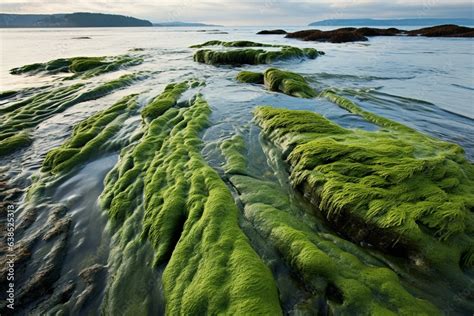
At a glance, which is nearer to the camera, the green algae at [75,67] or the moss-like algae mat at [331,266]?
the moss-like algae mat at [331,266]

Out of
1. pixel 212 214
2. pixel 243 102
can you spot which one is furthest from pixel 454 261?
pixel 243 102

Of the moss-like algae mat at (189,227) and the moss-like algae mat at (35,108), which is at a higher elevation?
the moss-like algae mat at (189,227)

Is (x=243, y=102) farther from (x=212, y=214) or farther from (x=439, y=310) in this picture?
(x=439, y=310)

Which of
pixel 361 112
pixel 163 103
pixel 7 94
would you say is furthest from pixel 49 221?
pixel 7 94

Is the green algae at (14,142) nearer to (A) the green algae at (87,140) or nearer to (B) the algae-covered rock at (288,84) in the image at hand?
(A) the green algae at (87,140)

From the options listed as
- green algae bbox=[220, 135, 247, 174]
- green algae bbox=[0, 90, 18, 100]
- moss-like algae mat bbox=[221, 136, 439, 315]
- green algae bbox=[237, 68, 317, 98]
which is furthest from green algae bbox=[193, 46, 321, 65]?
moss-like algae mat bbox=[221, 136, 439, 315]

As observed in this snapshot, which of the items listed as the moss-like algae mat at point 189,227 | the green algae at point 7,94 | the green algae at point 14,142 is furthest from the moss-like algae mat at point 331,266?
the green algae at point 7,94

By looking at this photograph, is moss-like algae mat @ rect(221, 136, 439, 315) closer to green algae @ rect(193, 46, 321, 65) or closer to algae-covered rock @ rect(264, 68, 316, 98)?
algae-covered rock @ rect(264, 68, 316, 98)

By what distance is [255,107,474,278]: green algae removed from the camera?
375 centimetres

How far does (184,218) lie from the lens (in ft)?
15.1

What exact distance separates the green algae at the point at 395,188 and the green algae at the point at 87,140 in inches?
183

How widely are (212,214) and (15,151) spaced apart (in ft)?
20.2

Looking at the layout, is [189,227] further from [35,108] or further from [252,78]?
[252,78]

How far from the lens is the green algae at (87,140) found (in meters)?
6.62
